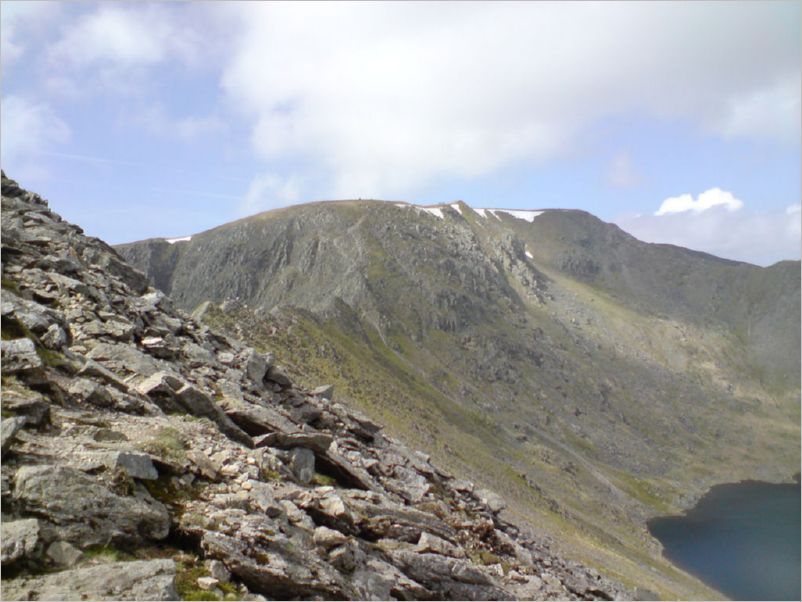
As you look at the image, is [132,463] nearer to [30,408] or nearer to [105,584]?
[30,408]

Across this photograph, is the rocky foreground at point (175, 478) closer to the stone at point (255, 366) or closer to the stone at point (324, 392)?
the stone at point (255, 366)

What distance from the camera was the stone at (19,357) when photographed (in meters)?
14.6

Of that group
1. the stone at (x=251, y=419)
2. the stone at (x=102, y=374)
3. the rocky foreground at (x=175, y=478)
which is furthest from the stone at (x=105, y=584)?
the stone at (x=251, y=419)

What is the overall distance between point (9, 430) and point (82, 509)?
7.89 feet

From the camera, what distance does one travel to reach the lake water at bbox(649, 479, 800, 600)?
114 metres

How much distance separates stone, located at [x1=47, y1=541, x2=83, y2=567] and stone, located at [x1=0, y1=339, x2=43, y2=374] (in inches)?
236

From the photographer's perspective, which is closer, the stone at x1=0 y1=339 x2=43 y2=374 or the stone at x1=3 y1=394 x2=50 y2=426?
the stone at x1=3 y1=394 x2=50 y2=426

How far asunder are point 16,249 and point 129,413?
40.2ft

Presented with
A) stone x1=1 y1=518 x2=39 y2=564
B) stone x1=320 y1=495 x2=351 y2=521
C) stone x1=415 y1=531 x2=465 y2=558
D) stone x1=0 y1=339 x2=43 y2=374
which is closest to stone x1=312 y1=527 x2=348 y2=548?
stone x1=320 y1=495 x2=351 y2=521

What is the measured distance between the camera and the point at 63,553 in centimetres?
1035

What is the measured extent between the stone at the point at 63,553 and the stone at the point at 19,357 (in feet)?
19.6

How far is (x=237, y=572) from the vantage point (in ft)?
39.4

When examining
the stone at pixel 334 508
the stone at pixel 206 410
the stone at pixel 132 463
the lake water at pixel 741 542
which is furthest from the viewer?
the lake water at pixel 741 542

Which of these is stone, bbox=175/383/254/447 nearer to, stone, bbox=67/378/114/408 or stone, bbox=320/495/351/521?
stone, bbox=67/378/114/408
